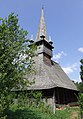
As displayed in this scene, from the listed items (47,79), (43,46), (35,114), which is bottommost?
(35,114)

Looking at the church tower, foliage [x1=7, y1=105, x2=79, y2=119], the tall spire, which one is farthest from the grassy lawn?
the tall spire

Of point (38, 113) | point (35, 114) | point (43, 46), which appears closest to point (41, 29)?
point (43, 46)

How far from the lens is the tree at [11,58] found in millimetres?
12480

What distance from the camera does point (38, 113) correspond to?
18406 mm

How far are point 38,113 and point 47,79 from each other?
19.1 feet

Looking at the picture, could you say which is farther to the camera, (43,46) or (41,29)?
(41,29)

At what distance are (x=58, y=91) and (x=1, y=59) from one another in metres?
13.8

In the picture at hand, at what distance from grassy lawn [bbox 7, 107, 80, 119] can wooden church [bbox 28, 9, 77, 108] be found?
1935 mm

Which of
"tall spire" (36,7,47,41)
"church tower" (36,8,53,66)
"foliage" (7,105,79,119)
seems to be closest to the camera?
"foliage" (7,105,79,119)

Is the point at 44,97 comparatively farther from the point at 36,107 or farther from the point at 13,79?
the point at 13,79

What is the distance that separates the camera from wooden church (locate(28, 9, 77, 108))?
73.5 feet

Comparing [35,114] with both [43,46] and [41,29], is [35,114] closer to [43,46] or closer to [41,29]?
[43,46]

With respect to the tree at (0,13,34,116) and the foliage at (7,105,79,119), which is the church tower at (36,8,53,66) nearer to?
the foliage at (7,105,79,119)

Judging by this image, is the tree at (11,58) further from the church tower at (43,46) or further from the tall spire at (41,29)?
the tall spire at (41,29)
